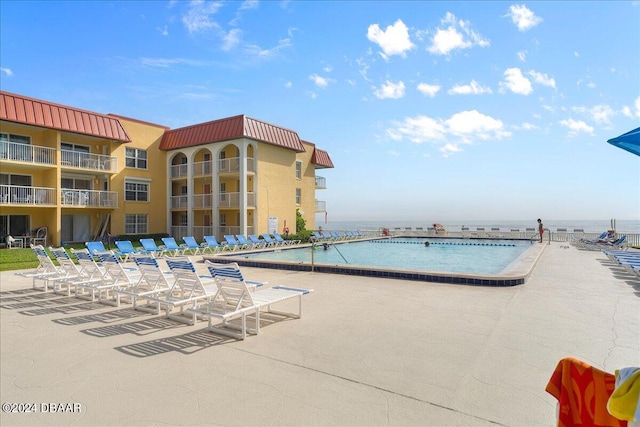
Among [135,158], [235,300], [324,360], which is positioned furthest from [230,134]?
[324,360]

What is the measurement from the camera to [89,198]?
77.5ft

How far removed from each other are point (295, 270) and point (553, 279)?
7347 mm

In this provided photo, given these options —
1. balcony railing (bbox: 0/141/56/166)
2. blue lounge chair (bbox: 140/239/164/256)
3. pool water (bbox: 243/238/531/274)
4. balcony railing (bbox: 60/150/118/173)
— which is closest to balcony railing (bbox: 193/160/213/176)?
balcony railing (bbox: 60/150/118/173)

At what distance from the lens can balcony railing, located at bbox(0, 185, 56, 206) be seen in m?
19.9

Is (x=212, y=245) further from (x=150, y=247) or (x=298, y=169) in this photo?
(x=298, y=169)

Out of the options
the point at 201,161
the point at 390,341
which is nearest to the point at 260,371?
the point at 390,341

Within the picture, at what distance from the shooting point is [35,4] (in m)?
12.2

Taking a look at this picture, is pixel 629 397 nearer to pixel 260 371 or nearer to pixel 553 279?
pixel 260 371

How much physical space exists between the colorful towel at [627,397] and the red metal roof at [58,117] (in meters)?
24.7

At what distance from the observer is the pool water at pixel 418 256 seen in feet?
47.6

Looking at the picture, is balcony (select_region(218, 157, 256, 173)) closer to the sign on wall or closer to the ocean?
the sign on wall

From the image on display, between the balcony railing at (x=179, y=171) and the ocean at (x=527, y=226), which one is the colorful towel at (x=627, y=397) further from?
the ocean at (x=527, y=226)

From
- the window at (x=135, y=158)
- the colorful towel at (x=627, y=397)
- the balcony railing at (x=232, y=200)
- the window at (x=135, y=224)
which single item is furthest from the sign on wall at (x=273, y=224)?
the colorful towel at (x=627, y=397)

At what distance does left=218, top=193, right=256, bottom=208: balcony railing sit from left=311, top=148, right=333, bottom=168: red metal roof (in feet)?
31.4
